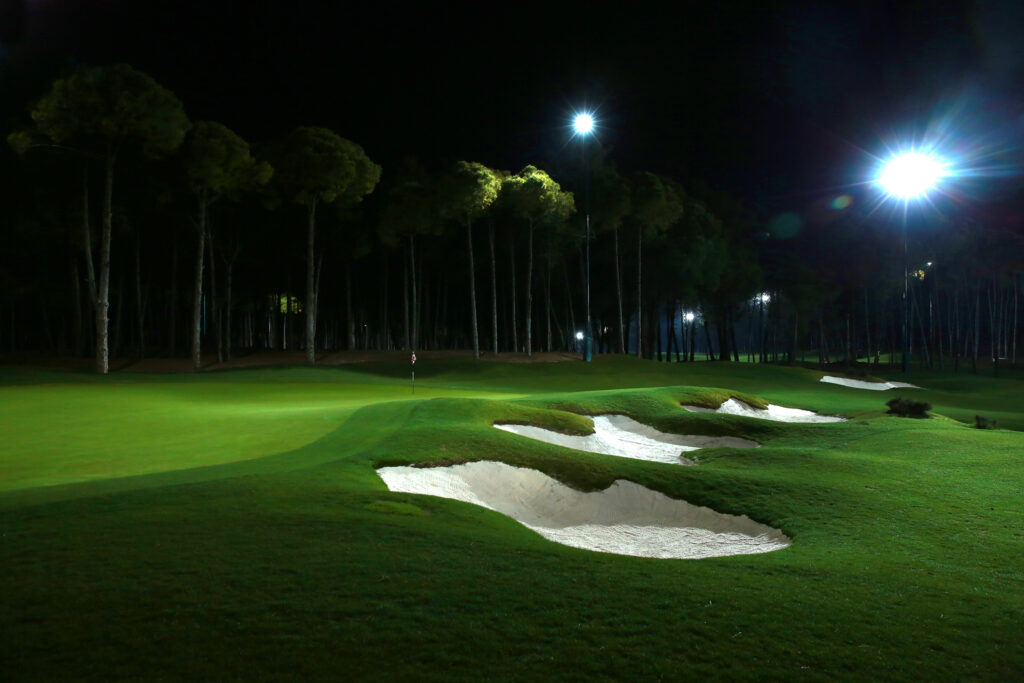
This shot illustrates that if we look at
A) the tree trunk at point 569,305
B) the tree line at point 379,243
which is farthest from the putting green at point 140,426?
the tree trunk at point 569,305

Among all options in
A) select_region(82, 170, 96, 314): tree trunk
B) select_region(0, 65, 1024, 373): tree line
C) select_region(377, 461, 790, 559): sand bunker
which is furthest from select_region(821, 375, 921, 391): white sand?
select_region(82, 170, 96, 314): tree trunk

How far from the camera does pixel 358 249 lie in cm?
4903

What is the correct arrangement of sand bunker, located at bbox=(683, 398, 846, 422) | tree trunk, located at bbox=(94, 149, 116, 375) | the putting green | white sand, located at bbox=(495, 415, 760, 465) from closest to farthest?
the putting green → white sand, located at bbox=(495, 415, 760, 465) → sand bunker, located at bbox=(683, 398, 846, 422) → tree trunk, located at bbox=(94, 149, 116, 375)

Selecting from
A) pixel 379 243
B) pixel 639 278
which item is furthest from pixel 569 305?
pixel 379 243

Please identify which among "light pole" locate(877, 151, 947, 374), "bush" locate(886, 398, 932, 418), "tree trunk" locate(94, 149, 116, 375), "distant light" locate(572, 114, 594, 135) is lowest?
"bush" locate(886, 398, 932, 418)

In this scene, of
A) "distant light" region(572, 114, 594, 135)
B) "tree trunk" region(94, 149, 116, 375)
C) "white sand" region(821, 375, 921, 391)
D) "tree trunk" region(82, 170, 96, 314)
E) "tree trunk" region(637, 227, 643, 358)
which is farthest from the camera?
"tree trunk" region(637, 227, 643, 358)

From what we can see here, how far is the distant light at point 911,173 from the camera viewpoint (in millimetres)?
39375

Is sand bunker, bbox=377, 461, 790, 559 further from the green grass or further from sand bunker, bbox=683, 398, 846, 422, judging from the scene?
sand bunker, bbox=683, 398, 846, 422

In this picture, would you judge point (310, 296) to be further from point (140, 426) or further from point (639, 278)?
point (140, 426)

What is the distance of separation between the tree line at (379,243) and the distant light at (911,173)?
16322 mm

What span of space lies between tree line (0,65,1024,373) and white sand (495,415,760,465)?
24922 mm

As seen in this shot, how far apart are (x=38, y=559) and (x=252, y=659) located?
9.64 feet

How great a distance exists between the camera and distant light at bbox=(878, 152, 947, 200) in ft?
129

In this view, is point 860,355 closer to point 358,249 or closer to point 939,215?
point 939,215
